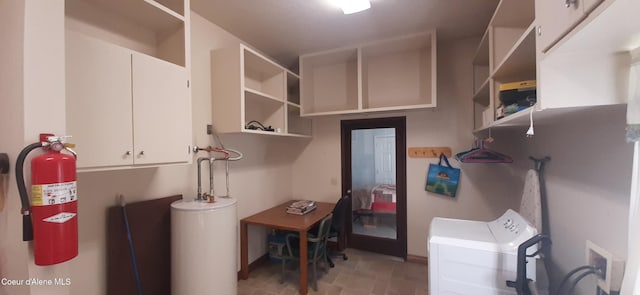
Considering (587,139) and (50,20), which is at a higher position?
(50,20)

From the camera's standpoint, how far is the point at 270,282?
8.41 feet

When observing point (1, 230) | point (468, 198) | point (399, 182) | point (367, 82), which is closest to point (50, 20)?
Answer: point (1, 230)

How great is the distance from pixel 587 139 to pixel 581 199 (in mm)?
312

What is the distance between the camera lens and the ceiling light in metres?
1.91

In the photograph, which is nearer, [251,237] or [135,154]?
[135,154]

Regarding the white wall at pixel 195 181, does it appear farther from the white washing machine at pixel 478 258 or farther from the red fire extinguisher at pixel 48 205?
the white washing machine at pixel 478 258

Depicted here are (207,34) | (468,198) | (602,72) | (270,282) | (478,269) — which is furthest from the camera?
(468,198)

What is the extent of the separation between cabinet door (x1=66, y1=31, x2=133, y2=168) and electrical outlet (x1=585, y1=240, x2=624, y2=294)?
2.33 meters

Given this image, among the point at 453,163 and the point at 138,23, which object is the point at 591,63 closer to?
the point at 453,163

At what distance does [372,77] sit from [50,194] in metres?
2.95

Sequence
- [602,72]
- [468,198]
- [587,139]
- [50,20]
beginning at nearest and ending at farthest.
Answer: [602,72], [50,20], [587,139], [468,198]

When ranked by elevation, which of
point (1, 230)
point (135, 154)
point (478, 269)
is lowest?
point (478, 269)

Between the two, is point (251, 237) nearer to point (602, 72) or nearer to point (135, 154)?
point (135, 154)

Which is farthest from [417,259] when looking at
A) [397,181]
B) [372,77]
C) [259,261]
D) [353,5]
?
[353,5]
